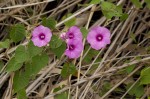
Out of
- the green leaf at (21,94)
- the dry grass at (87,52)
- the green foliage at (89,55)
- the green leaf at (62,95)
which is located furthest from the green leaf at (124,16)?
the green leaf at (21,94)

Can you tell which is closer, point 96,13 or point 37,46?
point 37,46

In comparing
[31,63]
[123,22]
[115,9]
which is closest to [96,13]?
[123,22]

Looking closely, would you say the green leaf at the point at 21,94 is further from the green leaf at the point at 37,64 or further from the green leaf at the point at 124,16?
the green leaf at the point at 124,16

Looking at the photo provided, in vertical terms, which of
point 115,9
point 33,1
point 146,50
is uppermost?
point 33,1

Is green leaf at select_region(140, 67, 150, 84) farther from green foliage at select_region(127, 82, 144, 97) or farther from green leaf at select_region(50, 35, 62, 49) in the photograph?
green leaf at select_region(50, 35, 62, 49)

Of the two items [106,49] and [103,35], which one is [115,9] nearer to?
[103,35]

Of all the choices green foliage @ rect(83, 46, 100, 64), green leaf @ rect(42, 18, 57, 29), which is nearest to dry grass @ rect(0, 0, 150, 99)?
green foliage @ rect(83, 46, 100, 64)
